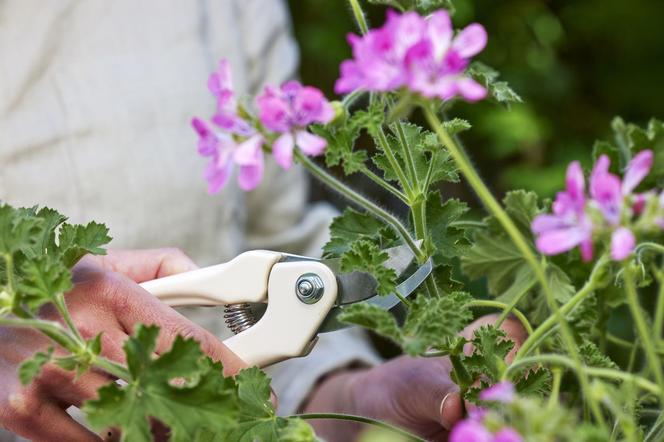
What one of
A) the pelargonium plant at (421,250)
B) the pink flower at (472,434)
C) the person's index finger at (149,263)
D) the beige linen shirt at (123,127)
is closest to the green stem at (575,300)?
the pelargonium plant at (421,250)

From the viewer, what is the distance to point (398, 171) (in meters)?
0.48

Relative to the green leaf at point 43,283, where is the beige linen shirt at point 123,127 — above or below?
below

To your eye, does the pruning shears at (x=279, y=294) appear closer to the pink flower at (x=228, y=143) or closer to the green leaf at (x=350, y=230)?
the green leaf at (x=350, y=230)

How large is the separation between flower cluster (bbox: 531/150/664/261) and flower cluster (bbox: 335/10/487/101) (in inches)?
1.9

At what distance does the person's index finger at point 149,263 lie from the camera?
0.77 meters

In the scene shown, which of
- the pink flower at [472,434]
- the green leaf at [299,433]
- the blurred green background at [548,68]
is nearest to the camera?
the pink flower at [472,434]

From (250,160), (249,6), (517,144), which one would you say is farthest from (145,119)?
(250,160)

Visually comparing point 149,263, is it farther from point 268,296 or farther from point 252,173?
point 252,173

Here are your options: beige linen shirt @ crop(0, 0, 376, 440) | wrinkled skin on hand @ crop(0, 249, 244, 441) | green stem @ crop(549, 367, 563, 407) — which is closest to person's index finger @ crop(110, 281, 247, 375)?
wrinkled skin on hand @ crop(0, 249, 244, 441)

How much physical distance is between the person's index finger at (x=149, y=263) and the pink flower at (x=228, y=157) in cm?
38

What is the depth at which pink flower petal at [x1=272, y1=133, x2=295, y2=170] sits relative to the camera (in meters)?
0.37

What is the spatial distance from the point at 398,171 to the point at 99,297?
0.25m

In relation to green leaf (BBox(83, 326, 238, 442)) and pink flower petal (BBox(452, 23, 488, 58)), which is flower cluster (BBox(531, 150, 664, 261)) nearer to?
pink flower petal (BBox(452, 23, 488, 58))

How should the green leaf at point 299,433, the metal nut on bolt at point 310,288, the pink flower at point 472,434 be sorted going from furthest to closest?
1. the metal nut on bolt at point 310,288
2. the green leaf at point 299,433
3. the pink flower at point 472,434
